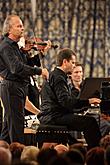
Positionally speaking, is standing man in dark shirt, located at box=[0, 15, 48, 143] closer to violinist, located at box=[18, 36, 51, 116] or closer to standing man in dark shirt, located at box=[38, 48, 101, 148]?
standing man in dark shirt, located at box=[38, 48, 101, 148]

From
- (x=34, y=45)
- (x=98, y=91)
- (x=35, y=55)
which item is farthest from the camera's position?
(x=34, y=45)

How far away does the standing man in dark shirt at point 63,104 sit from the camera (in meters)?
5.38

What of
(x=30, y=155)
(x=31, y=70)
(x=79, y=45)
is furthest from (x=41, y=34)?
(x=30, y=155)

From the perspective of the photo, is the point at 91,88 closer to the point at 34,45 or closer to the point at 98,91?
the point at 98,91

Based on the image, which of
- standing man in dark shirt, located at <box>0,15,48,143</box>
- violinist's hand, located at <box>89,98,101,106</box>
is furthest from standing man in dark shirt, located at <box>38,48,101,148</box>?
standing man in dark shirt, located at <box>0,15,48,143</box>

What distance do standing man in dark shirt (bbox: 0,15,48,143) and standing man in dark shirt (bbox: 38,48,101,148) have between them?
162 millimetres

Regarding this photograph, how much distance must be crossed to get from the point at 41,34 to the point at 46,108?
10.8 feet

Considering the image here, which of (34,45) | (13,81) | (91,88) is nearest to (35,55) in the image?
(34,45)

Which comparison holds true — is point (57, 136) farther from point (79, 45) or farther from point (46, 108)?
point (79, 45)

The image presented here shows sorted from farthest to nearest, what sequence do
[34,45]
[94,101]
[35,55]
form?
[34,45], [35,55], [94,101]

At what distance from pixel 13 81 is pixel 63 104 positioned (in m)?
0.54

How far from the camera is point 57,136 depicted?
17.6 ft

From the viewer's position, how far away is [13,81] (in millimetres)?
5336

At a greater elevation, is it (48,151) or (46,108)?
(46,108)
